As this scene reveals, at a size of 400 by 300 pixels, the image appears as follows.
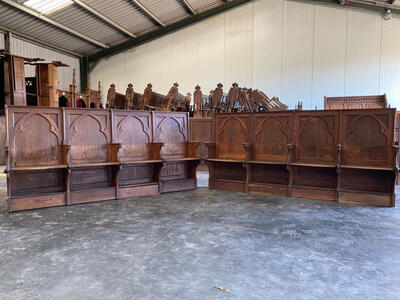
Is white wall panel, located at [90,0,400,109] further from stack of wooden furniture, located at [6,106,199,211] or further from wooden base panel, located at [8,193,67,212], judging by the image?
wooden base panel, located at [8,193,67,212]

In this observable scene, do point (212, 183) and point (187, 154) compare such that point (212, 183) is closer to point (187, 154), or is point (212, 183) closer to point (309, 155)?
point (187, 154)

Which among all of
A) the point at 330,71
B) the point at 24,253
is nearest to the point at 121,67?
the point at 330,71

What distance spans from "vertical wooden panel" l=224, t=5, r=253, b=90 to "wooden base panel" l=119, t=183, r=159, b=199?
7983mm

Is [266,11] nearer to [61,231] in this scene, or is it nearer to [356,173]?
[356,173]

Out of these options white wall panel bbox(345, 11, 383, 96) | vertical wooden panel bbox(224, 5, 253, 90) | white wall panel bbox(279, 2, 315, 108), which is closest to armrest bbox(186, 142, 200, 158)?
white wall panel bbox(279, 2, 315, 108)

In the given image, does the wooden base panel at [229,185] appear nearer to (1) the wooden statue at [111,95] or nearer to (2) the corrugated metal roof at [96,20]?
(1) the wooden statue at [111,95]

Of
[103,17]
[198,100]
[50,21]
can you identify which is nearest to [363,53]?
[198,100]

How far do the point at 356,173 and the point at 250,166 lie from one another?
1.70 metres

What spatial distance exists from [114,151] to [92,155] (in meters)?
0.35

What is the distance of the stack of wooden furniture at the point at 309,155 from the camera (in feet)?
14.0

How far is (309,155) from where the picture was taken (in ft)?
15.6

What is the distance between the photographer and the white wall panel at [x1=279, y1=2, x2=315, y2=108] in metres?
10.8

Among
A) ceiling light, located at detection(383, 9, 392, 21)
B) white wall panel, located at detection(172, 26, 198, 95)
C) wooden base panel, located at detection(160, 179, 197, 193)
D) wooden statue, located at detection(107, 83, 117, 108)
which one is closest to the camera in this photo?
wooden base panel, located at detection(160, 179, 197, 193)

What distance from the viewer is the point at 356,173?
446 centimetres
